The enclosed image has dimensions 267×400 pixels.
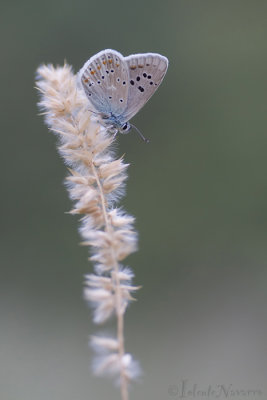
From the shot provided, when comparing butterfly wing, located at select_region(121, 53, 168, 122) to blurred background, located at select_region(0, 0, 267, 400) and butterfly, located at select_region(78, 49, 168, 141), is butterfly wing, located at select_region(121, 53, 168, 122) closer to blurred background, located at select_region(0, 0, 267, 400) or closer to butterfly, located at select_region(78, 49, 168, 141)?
butterfly, located at select_region(78, 49, 168, 141)

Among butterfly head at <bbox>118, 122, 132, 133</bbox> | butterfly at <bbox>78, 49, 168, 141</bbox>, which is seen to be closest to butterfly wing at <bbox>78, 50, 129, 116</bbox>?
butterfly at <bbox>78, 49, 168, 141</bbox>

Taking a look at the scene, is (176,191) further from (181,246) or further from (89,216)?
(89,216)

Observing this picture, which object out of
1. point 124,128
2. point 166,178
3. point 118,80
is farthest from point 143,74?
point 166,178

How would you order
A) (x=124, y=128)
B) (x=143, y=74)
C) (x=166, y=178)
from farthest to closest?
(x=166, y=178) < (x=124, y=128) < (x=143, y=74)

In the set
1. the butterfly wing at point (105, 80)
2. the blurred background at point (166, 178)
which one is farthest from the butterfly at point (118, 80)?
the blurred background at point (166, 178)

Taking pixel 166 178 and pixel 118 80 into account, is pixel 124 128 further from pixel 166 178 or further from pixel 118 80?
pixel 166 178

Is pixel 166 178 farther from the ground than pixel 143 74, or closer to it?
farther from the ground

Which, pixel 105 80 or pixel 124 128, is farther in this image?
pixel 124 128
